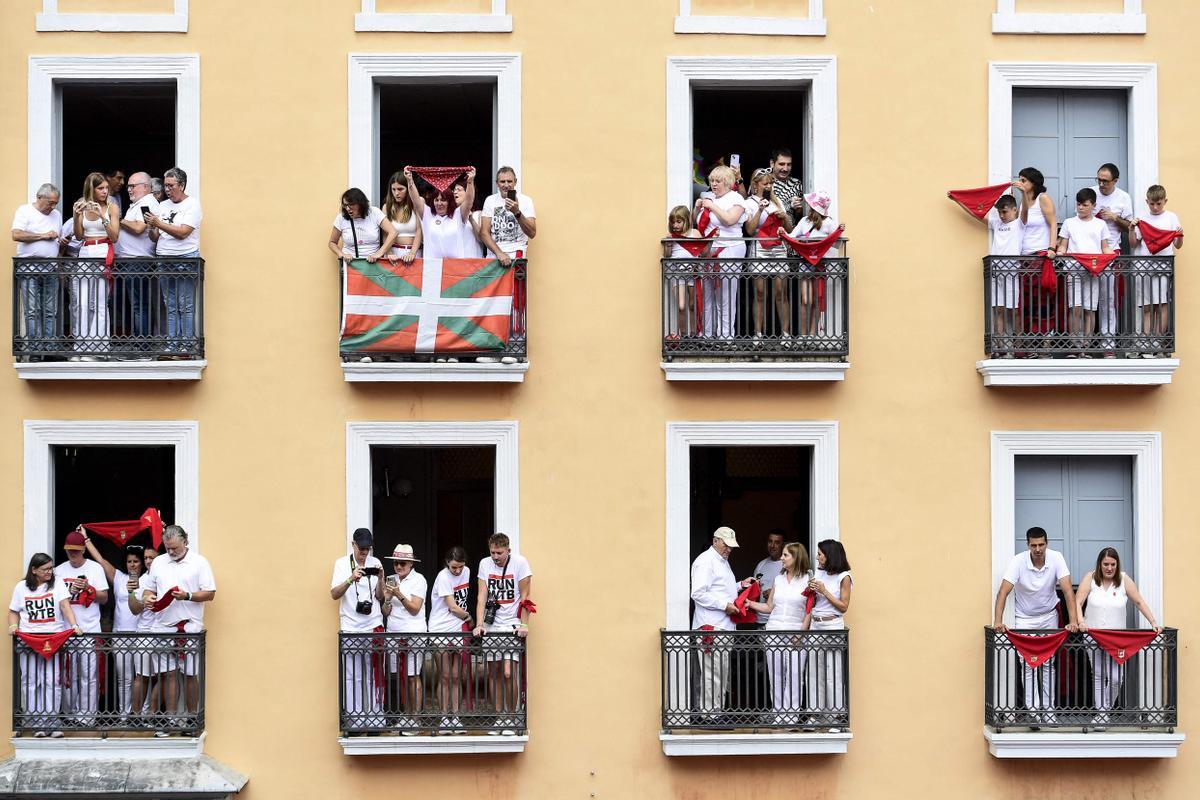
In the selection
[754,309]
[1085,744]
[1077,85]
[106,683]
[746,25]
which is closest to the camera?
[106,683]

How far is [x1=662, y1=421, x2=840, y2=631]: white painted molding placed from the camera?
636 inches

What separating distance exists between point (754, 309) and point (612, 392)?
5.25ft

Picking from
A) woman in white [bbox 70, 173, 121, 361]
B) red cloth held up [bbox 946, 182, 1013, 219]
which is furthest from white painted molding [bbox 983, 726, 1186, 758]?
woman in white [bbox 70, 173, 121, 361]

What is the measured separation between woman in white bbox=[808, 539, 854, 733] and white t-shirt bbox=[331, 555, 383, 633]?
13.7 feet

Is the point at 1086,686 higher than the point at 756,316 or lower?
lower

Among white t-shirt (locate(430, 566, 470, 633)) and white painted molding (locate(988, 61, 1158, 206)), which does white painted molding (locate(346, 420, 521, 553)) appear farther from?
white painted molding (locate(988, 61, 1158, 206))

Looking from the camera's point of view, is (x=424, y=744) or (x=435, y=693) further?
(x=435, y=693)

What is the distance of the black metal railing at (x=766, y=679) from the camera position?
52.0 ft

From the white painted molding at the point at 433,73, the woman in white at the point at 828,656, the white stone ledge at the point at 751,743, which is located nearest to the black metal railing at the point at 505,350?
the white painted molding at the point at 433,73

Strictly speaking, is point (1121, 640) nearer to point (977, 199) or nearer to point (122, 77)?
point (977, 199)

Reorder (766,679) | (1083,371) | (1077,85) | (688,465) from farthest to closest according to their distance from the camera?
1. (1077,85)
2. (688,465)
3. (766,679)
4. (1083,371)

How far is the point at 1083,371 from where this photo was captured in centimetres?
1584

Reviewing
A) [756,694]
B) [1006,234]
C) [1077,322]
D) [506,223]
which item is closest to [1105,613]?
[1077,322]

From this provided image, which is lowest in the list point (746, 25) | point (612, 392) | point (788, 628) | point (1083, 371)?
point (788, 628)
